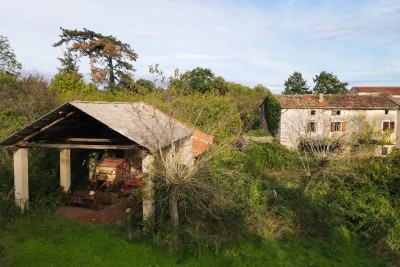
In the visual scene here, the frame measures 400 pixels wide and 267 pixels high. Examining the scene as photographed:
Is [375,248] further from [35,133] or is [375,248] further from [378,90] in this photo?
[378,90]

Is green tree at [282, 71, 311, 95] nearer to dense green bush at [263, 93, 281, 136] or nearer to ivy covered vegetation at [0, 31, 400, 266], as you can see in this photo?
dense green bush at [263, 93, 281, 136]

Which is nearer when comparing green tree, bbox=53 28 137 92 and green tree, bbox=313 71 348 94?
green tree, bbox=53 28 137 92

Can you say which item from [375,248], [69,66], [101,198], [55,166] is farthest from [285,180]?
[69,66]

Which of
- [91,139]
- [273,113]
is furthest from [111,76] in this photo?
[91,139]

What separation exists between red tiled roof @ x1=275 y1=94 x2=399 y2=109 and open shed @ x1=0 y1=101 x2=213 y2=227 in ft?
70.4

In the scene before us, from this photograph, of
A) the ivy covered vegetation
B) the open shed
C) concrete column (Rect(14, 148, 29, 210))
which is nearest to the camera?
the ivy covered vegetation

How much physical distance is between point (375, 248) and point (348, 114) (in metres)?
23.7

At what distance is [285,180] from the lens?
15.9 m

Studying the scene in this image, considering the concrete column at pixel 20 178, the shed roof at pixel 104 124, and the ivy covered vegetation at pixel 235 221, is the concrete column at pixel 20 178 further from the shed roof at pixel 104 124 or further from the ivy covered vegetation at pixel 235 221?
the shed roof at pixel 104 124

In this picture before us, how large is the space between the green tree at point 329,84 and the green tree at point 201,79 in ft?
64.2

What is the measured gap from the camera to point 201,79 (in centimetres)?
4312

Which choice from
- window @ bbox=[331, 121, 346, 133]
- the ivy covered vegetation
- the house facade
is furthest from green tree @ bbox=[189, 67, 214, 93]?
the ivy covered vegetation

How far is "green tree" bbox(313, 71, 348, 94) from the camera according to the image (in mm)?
50719

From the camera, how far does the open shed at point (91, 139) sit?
9000 millimetres
